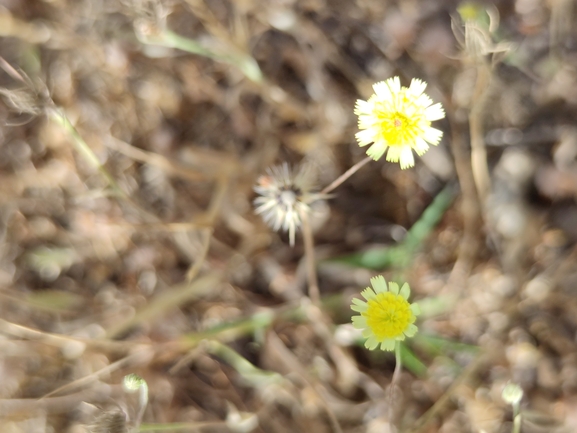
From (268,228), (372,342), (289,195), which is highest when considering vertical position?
(268,228)

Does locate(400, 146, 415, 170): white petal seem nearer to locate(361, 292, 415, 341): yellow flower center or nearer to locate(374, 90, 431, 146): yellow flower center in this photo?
locate(374, 90, 431, 146): yellow flower center

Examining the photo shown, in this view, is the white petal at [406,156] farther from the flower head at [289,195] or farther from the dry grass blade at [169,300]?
the dry grass blade at [169,300]

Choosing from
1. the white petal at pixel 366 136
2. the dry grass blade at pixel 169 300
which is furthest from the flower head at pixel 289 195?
the dry grass blade at pixel 169 300

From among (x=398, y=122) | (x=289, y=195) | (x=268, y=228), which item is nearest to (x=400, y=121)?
(x=398, y=122)

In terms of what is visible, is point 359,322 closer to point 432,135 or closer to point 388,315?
point 388,315

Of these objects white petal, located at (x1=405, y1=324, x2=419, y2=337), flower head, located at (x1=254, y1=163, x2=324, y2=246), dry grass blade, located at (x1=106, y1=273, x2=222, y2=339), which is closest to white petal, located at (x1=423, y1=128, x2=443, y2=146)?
flower head, located at (x1=254, y1=163, x2=324, y2=246)

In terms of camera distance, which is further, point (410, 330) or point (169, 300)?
point (169, 300)

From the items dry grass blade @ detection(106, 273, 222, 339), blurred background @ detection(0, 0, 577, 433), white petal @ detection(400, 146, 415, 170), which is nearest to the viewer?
white petal @ detection(400, 146, 415, 170)
